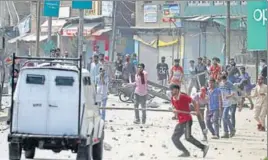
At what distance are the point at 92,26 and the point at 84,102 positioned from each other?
36378 millimetres

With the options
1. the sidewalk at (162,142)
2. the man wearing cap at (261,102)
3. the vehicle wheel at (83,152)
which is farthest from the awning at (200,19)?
the vehicle wheel at (83,152)

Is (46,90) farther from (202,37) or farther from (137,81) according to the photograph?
A: (202,37)

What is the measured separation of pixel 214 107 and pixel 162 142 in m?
1.54

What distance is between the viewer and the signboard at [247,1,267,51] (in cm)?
1877

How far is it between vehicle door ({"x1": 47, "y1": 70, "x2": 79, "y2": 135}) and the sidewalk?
2.26 meters

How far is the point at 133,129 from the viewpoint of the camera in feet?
64.7

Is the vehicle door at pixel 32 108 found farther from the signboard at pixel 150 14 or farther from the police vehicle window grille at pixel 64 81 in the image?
the signboard at pixel 150 14

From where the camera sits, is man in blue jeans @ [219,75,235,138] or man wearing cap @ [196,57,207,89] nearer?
man in blue jeans @ [219,75,235,138]

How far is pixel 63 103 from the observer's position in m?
12.8

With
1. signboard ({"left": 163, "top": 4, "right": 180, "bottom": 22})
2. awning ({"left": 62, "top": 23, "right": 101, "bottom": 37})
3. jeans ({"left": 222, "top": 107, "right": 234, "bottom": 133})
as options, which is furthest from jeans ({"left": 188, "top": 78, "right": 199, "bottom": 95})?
awning ({"left": 62, "top": 23, "right": 101, "bottom": 37})

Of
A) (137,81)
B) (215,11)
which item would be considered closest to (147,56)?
(215,11)

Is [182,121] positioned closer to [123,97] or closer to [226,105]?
[226,105]

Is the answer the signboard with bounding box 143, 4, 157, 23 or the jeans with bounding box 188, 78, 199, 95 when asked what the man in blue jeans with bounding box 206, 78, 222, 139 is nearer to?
the jeans with bounding box 188, 78, 199, 95

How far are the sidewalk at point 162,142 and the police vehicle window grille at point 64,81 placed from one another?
2515 millimetres
